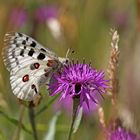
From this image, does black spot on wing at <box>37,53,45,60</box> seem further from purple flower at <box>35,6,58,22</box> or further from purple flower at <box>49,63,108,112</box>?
purple flower at <box>35,6,58,22</box>

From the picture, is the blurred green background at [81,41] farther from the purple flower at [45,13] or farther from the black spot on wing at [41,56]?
the black spot on wing at [41,56]

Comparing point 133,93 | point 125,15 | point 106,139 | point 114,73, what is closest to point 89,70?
point 114,73

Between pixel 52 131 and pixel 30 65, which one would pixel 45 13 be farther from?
pixel 30 65

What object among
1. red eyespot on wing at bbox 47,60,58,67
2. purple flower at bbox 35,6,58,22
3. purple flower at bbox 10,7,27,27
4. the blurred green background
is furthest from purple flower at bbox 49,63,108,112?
purple flower at bbox 35,6,58,22

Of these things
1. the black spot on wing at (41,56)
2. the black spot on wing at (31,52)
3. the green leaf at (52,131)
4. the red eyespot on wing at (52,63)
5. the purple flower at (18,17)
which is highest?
the purple flower at (18,17)

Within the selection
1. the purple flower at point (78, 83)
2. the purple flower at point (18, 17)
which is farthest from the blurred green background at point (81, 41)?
the purple flower at point (78, 83)

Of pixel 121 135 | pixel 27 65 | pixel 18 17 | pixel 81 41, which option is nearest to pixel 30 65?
pixel 27 65

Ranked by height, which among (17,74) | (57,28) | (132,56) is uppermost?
(57,28)

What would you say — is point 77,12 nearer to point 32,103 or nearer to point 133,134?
point 32,103
